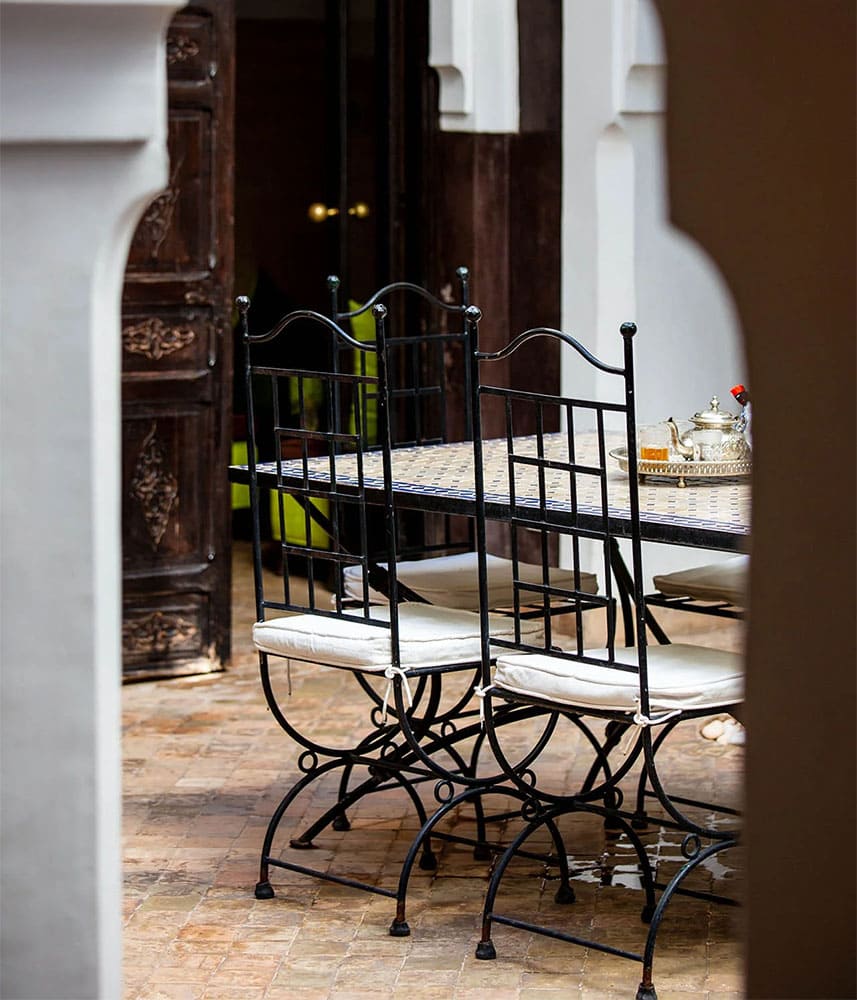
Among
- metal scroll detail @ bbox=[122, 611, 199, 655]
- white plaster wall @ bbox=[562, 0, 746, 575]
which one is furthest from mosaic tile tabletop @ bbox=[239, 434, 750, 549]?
white plaster wall @ bbox=[562, 0, 746, 575]

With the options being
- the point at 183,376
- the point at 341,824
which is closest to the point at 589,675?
the point at 341,824

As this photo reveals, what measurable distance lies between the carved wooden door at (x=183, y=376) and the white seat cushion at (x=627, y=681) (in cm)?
250

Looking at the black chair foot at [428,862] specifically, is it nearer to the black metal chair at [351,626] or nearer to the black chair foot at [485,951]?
the black metal chair at [351,626]

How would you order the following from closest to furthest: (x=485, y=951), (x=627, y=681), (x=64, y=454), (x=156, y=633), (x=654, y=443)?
(x=64, y=454), (x=627, y=681), (x=485, y=951), (x=654, y=443), (x=156, y=633)

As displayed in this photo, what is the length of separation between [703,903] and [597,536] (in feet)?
3.21

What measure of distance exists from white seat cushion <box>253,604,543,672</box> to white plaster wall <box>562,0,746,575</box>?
2603 mm

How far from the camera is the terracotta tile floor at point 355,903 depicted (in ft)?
12.2

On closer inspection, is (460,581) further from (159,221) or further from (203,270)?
(159,221)

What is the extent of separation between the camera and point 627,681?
3648 mm

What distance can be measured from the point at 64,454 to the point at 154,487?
434cm

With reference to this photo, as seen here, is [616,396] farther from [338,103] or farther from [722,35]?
[722,35]

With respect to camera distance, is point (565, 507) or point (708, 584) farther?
point (708, 584)

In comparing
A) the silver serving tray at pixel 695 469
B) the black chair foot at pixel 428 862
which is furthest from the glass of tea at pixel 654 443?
the black chair foot at pixel 428 862

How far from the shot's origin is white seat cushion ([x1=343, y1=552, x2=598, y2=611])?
15.4 feet
